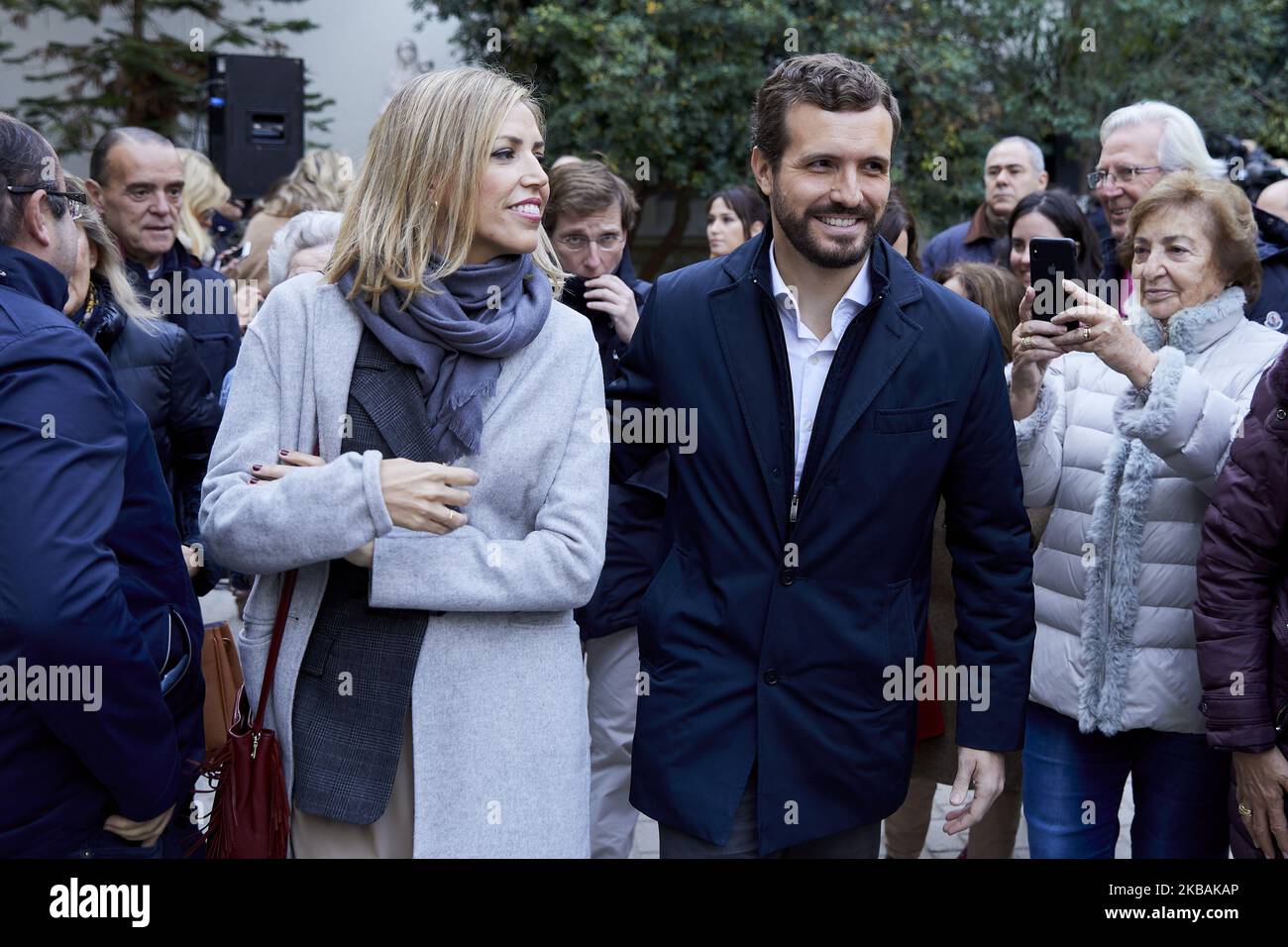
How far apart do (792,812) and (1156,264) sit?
1658 millimetres

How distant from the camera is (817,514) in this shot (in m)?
2.65

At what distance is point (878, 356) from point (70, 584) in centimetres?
148

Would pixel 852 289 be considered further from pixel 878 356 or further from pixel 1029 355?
pixel 1029 355

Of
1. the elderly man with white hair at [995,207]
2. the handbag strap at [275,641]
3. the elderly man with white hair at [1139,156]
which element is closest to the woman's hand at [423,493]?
the handbag strap at [275,641]

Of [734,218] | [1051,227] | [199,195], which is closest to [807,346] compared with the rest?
[1051,227]

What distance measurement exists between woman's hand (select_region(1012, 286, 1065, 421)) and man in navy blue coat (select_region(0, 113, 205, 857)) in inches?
71.2

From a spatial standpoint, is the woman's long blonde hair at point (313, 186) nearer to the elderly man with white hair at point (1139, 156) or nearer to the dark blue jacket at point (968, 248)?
the dark blue jacket at point (968, 248)

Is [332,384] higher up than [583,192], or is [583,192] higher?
[583,192]

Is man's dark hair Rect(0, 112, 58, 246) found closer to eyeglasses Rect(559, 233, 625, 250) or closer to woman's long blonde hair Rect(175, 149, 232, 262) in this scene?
eyeglasses Rect(559, 233, 625, 250)

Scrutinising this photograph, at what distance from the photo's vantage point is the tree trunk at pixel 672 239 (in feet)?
50.1

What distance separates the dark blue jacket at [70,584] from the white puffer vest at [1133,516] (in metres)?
2.00

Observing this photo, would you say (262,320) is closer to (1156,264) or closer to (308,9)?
(1156,264)

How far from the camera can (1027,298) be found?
3084 millimetres

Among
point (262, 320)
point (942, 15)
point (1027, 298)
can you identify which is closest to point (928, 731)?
point (1027, 298)
